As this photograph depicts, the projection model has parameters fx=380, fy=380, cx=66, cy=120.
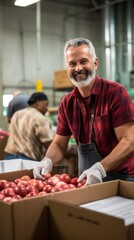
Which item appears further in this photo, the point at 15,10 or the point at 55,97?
the point at 55,97

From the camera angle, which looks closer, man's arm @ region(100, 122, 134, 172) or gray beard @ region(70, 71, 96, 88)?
man's arm @ region(100, 122, 134, 172)

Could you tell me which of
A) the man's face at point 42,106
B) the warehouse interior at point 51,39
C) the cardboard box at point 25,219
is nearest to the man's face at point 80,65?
the cardboard box at point 25,219

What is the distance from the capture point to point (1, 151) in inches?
189

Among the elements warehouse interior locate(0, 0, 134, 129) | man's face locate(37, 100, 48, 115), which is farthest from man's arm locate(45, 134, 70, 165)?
warehouse interior locate(0, 0, 134, 129)

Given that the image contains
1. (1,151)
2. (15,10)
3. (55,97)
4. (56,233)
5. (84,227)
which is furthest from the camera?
(55,97)

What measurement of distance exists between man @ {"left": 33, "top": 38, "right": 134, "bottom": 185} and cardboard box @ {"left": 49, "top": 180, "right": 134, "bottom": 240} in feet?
1.31

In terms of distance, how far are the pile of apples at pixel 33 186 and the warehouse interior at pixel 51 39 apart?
19.6 ft

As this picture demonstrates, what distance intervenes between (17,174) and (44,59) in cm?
685

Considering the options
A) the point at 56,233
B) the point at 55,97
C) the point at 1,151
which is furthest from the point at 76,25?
the point at 56,233

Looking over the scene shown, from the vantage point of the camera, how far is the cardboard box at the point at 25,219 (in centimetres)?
153

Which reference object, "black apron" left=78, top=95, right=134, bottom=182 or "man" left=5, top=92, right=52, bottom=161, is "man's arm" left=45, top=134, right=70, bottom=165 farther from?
"man" left=5, top=92, right=52, bottom=161

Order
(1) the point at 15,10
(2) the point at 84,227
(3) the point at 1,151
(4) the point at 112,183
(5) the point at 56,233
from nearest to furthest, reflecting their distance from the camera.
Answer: (2) the point at 84,227 < (5) the point at 56,233 < (4) the point at 112,183 < (3) the point at 1,151 < (1) the point at 15,10

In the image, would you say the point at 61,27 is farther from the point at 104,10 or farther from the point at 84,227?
the point at 84,227

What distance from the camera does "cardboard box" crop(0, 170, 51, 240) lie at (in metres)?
1.53
